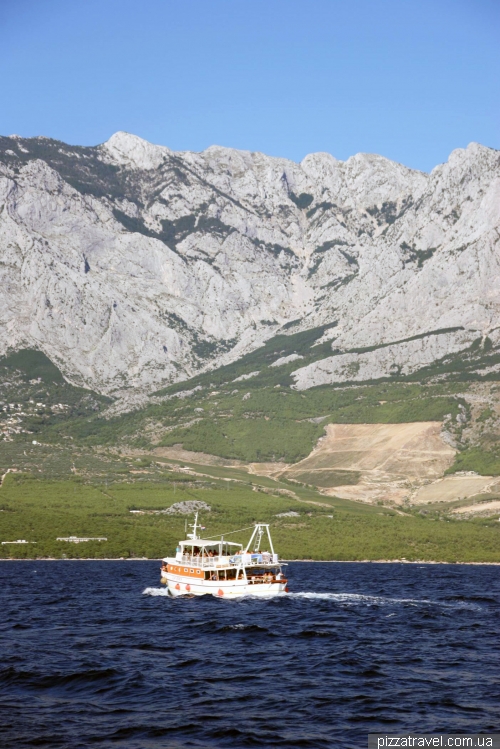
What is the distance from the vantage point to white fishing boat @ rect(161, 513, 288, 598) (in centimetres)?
12862

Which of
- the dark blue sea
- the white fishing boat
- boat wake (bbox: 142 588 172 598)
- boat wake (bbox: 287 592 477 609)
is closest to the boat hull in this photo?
the white fishing boat

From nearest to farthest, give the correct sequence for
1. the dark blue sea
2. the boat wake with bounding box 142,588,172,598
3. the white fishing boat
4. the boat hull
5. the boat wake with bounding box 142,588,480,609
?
the dark blue sea → the boat wake with bounding box 142,588,480,609 → the boat hull → the white fishing boat → the boat wake with bounding box 142,588,172,598

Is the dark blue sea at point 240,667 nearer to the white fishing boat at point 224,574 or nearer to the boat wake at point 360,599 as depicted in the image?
the boat wake at point 360,599

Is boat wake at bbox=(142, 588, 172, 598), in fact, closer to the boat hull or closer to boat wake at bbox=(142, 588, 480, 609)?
boat wake at bbox=(142, 588, 480, 609)

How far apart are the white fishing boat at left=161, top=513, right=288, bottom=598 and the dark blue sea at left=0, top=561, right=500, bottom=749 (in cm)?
255

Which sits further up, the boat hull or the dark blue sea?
the boat hull

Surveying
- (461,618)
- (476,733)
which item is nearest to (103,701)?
(476,733)

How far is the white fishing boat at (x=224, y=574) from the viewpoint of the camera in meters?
129

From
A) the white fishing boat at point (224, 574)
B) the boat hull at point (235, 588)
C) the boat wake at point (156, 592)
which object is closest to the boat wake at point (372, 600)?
the boat hull at point (235, 588)

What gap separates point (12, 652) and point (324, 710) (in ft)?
106

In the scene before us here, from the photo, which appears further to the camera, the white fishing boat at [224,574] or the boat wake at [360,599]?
the white fishing boat at [224,574]

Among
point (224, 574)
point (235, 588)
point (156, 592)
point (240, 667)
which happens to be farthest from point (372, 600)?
point (240, 667)

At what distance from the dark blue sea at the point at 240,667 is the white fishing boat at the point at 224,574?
8.37 ft

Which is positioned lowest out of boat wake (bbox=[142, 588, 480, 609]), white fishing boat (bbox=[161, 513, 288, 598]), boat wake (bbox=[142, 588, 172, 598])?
boat wake (bbox=[142, 588, 172, 598])
